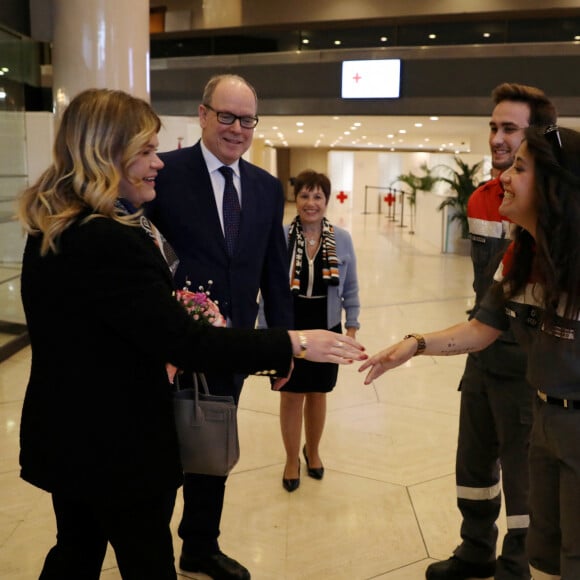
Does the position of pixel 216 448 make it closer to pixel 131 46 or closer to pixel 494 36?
pixel 131 46

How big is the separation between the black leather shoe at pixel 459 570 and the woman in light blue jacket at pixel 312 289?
0.98 m

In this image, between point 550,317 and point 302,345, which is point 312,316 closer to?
point 302,345

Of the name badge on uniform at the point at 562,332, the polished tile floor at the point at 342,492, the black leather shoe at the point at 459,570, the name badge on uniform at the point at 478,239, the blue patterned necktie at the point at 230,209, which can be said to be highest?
the blue patterned necktie at the point at 230,209

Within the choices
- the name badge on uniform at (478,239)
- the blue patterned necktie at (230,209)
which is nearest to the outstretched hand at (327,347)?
the blue patterned necktie at (230,209)

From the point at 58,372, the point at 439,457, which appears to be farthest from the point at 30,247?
the point at 439,457

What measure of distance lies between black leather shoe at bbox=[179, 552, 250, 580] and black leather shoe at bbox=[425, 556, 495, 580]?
765mm

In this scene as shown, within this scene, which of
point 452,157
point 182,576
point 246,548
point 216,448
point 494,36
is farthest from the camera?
point 452,157

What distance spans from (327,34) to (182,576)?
12.4m

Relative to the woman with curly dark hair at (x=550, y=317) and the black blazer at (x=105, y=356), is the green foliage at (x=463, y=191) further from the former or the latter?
the black blazer at (x=105, y=356)

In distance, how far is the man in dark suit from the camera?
259 centimetres

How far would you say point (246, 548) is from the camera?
9.86 ft

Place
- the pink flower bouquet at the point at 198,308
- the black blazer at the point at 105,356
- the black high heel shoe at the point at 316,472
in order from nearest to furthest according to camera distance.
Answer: the black blazer at the point at 105,356
the pink flower bouquet at the point at 198,308
the black high heel shoe at the point at 316,472

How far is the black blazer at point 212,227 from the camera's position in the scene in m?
2.58

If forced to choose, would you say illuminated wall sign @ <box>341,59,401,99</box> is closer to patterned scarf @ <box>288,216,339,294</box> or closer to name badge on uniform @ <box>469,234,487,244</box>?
patterned scarf @ <box>288,216,339,294</box>
